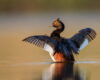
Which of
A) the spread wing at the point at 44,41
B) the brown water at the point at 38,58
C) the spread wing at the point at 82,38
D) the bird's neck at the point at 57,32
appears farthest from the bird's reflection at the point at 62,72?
the bird's neck at the point at 57,32

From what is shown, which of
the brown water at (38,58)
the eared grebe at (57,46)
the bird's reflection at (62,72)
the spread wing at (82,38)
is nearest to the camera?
the bird's reflection at (62,72)

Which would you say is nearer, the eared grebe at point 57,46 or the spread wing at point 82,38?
the eared grebe at point 57,46

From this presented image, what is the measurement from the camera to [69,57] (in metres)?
13.9

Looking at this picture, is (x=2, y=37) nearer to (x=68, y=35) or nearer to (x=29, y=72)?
(x=68, y=35)

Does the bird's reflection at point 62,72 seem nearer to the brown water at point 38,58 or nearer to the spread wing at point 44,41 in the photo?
the brown water at point 38,58

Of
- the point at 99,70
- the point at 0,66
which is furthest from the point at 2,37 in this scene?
the point at 99,70

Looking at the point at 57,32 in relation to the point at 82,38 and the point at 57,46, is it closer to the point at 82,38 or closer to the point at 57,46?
the point at 82,38

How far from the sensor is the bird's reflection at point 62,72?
11633 millimetres

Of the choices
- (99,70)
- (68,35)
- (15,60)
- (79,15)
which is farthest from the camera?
(79,15)

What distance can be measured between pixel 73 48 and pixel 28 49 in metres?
3.40

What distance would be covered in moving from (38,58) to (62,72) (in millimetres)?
2755

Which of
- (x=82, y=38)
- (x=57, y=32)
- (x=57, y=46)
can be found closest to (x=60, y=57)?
(x=57, y=46)

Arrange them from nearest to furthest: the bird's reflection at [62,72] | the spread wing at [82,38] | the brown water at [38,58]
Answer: the bird's reflection at [62,72]
the brown water at [38,58]
the spread wing at [82,38]

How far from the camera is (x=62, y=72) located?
12.5 meters
